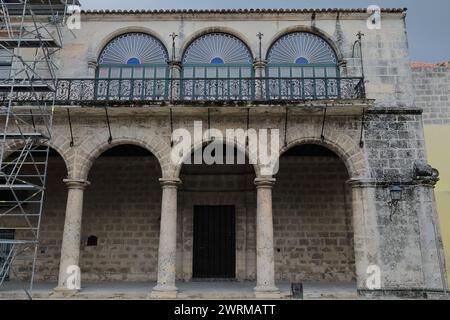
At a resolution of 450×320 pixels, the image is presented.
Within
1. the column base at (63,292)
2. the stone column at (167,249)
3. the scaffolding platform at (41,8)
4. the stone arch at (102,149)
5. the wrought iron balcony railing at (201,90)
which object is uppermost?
the scaffolding platform at (41,8)

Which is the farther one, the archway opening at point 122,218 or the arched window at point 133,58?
the archway opening at point 122,218

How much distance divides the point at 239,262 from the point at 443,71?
26.3ft

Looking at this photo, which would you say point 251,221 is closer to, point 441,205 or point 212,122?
point 212,122

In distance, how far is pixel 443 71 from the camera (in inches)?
455

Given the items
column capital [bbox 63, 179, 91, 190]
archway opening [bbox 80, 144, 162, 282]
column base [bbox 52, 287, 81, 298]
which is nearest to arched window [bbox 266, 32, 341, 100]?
archway opening [bbox 80, 144, 162, 282]

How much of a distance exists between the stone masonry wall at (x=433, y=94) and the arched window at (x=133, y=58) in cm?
716

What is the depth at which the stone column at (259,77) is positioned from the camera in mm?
9690

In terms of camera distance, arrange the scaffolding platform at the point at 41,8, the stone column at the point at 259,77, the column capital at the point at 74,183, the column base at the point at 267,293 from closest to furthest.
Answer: the column base at the point at 267,293, the column capital at the point at 74,183, the stone column at the point at 259,77, the scaffolding platform at the point at 41,8

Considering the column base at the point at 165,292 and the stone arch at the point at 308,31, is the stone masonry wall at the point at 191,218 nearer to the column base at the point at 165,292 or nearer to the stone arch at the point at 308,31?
the column base at the point at 165,292

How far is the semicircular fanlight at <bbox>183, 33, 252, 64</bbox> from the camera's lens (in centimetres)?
1051

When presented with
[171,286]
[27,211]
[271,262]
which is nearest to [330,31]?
[271,262]

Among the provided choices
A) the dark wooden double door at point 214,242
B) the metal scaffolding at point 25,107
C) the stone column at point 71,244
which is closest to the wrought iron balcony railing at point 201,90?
the metal scaffolding at point 25,107

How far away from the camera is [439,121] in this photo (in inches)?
441

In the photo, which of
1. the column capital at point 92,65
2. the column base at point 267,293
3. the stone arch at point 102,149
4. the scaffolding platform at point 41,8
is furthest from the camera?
the scaffolding platform at point 41,8
